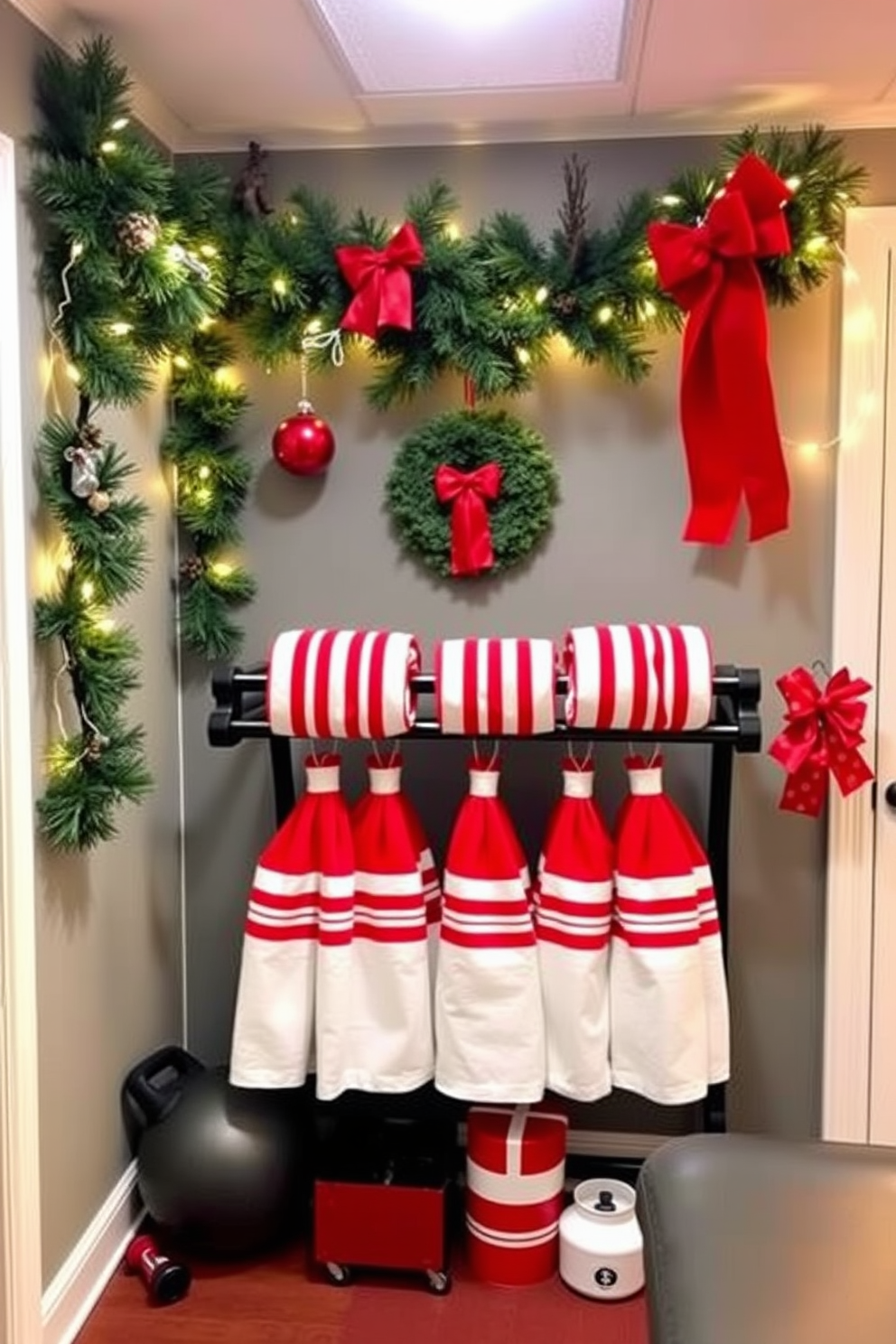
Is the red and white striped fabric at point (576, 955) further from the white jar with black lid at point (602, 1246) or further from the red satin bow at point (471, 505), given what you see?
the red satin bow at point (471, 505)

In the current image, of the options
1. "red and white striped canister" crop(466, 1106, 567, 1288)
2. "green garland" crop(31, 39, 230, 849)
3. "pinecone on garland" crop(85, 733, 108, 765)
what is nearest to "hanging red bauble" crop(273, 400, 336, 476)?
"green garland" crop(31, 39, 230, 849)

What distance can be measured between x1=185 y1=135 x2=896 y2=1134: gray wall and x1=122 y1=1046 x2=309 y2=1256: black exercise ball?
54 centimetres

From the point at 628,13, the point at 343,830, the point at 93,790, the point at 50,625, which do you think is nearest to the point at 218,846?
the point at 343,830

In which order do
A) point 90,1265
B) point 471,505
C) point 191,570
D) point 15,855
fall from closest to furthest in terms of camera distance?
point 15,855
point 90,1265
point 471,505
point 191,570

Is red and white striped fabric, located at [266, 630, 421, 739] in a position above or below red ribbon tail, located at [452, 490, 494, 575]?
below

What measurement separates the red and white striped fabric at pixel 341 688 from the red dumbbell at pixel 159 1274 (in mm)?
1080

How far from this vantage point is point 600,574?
2.78m

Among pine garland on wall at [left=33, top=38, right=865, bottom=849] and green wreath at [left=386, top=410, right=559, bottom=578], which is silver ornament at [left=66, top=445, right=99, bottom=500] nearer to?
pine garland on wall at [left=33, top=38, right=865, bottom=849]

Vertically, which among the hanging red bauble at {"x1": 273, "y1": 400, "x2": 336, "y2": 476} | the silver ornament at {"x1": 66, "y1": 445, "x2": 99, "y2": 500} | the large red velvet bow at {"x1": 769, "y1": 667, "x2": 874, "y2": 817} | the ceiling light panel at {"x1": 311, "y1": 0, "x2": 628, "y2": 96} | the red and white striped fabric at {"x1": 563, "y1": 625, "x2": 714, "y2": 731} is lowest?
the large red velvet bow at {"x1": 769, "y1": 667, "x2": 874, "y2": 817}

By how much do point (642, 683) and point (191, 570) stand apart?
1071 millimetres

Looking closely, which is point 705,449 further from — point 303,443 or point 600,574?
point 303,443

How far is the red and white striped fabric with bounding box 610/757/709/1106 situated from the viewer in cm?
240

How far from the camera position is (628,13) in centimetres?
212

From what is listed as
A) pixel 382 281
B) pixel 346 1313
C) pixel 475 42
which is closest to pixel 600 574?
pixel 382 281
